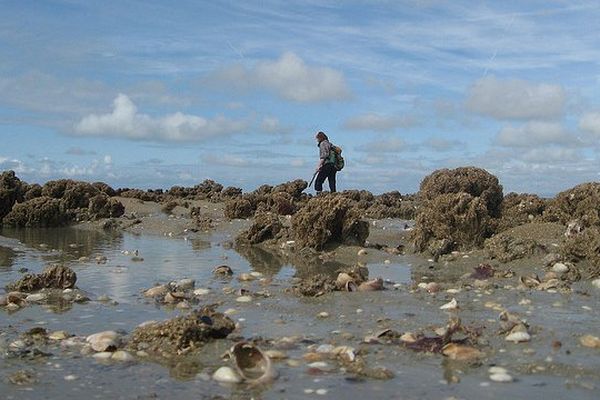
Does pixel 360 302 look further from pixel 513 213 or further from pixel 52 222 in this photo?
pixel 52 222

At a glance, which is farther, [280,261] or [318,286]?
[280,261]

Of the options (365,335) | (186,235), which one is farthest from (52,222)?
(365,335)

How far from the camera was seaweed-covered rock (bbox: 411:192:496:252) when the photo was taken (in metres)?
11.5

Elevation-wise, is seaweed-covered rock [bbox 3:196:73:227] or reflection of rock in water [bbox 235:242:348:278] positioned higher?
seaweed-covered rock [bbox 3:196:73:227]

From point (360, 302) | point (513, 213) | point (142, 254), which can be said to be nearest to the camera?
point (360, 302)

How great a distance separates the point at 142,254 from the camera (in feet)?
Answer: 40.9

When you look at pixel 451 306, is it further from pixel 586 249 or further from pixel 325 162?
pixel 325 162

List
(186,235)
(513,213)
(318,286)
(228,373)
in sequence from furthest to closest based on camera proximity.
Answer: (186,235) < (513,213) < (318,286) < (228,373)

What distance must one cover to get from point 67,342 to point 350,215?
7.64 metres

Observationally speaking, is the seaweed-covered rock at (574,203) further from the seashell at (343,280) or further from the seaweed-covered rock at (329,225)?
the seashell at (343,280)

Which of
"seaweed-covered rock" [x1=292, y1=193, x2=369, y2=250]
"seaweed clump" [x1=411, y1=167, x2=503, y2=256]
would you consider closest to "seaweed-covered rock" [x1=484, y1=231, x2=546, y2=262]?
"seaweed clump" [x1=411, y1=167, x2=503, y2=256]

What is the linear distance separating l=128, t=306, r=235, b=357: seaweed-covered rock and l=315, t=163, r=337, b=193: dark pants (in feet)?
52.9

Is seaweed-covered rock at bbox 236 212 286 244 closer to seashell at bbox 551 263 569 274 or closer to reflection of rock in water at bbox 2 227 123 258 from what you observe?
reflection of rock in water at bbox 2 227 123 258

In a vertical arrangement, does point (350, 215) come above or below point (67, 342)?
above
